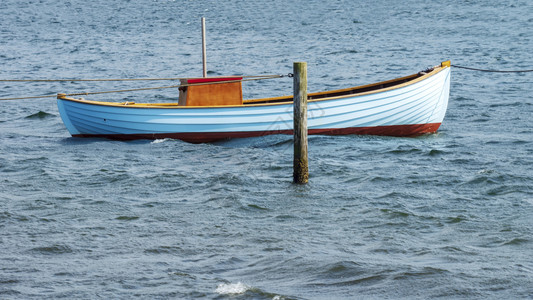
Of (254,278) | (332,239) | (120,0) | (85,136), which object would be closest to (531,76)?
(85,136)

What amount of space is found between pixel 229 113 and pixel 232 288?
798 cm

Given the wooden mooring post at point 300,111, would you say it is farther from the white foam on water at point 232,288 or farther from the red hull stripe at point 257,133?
the white foam on water at point 232,288

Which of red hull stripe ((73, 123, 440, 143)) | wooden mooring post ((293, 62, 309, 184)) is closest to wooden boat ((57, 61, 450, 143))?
red hull stripe ((73, 123, 440, 143))

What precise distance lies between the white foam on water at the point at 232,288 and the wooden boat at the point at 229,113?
7757 millimetres

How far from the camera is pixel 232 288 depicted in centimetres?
789

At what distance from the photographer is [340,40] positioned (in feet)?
129

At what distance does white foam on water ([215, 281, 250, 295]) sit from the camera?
7809 millimetres

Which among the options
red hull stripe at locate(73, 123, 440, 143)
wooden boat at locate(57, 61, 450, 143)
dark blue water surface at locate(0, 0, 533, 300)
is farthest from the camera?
red hull stripe at locate(73, 123, 440, 143)

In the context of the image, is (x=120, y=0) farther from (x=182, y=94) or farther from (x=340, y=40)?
(x=182, y=94)

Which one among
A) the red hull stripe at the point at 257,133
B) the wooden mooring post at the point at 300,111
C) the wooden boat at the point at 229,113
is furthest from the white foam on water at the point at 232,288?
the red hull stripe at the point at 257,133

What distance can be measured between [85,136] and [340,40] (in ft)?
81.9

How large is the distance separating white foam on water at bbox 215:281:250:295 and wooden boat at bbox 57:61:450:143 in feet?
25.4

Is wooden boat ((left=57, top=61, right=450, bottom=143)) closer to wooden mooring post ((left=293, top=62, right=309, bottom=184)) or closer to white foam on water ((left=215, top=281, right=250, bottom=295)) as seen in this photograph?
wooden mooring post ((left=293, top=62, right=309, bottom=184))

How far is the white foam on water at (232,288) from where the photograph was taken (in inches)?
307
